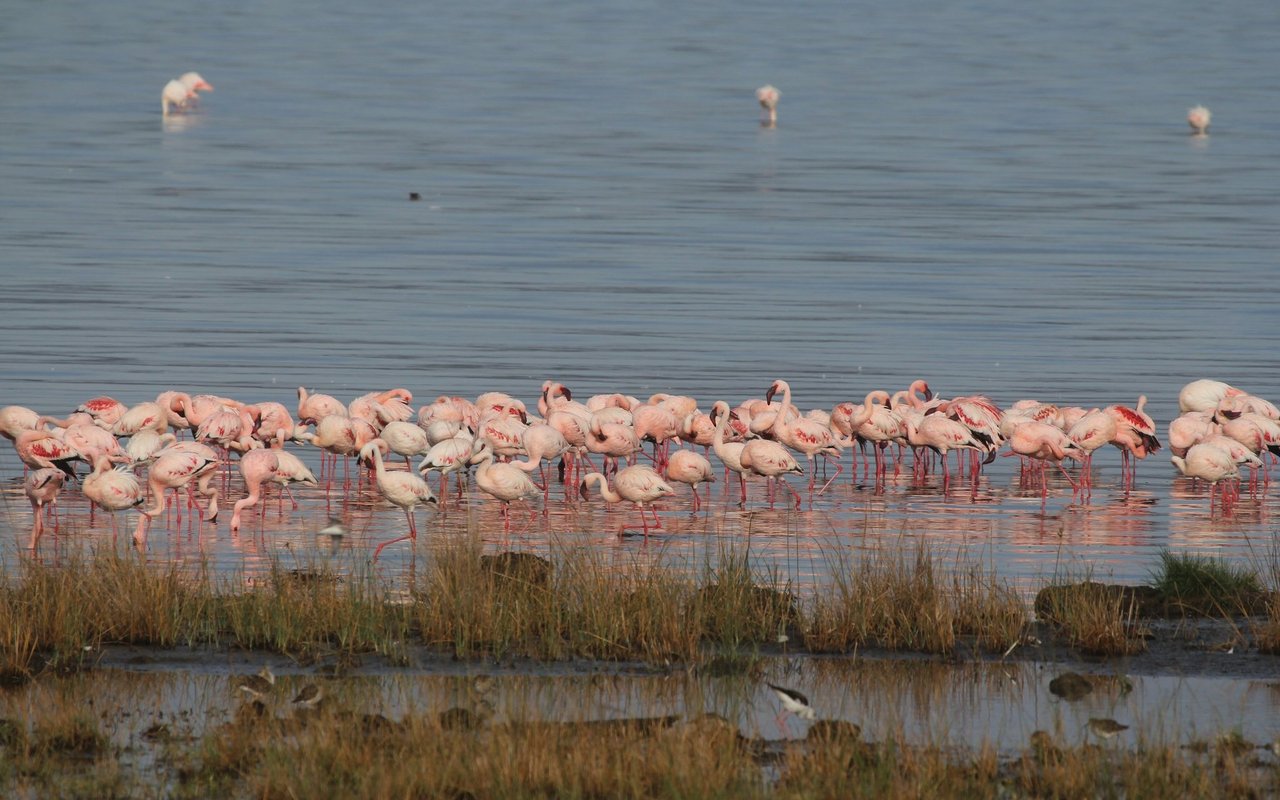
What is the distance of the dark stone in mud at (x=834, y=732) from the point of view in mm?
9086

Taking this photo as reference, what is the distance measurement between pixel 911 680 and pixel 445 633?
2.47m

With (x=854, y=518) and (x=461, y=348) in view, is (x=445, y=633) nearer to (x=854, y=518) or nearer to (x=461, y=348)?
(x=854, y=518)

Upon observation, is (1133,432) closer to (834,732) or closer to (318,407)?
(318,407)

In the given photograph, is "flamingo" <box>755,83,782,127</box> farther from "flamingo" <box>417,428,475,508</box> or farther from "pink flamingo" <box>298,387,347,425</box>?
"flamingo" <box>417,428,475,508</box>

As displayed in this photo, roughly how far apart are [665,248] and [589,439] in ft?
54.8

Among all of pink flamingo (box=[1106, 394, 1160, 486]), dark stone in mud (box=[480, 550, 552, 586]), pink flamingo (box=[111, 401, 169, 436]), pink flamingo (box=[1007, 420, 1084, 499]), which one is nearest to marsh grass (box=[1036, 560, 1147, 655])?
dark stone in mud (box=[480, 550, 552, 586])

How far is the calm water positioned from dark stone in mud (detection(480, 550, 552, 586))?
78 centimetres

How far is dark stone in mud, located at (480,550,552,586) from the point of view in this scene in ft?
38.5

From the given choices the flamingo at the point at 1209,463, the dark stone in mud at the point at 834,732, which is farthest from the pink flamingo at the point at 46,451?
the flamingo at the point at 1209,463

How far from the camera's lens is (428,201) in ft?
128

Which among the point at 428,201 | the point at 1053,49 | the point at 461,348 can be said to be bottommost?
the point at 461,348

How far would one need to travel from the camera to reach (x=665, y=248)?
111ft

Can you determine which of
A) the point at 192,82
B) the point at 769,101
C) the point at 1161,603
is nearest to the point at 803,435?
the point at 1161,603

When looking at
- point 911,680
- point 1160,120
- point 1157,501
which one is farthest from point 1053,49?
point 911,680
